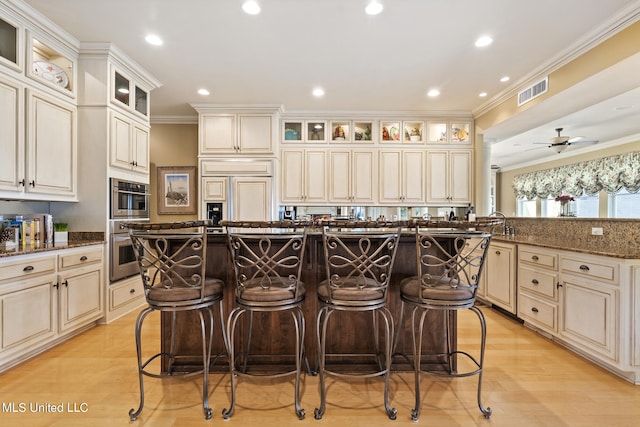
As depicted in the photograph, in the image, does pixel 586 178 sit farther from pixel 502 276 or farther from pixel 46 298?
pixel 46 298

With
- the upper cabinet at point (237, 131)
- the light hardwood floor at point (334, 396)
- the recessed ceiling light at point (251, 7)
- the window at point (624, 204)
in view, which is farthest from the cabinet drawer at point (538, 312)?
the window at point (624, 204)

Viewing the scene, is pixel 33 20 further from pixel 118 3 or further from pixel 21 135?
pixel 21 135

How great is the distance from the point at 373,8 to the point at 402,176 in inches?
111

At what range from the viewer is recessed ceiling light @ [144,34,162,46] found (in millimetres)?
2853

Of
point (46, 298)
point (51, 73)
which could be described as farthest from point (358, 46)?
point (46, 298)

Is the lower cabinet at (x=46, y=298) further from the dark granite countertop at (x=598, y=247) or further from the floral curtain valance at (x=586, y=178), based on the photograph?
the floral curtain valance at (x=586, y=178)

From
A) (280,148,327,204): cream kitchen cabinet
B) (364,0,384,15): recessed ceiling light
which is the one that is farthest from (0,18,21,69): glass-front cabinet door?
(280,148,327,204): cream kitchen cabinet

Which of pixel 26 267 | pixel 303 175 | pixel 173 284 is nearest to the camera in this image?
pixel 173 284

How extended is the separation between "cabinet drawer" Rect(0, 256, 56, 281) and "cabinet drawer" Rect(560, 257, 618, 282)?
4.20 metres

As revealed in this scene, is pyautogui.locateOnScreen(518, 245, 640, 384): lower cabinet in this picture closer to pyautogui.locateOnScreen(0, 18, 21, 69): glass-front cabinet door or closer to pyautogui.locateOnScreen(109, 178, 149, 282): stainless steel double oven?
pyautogui.locateOnScreen(109, 178, 149, 282): stainless steel double oven

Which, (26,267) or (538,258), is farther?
(538,258)

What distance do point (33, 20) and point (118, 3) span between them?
2.70 ft

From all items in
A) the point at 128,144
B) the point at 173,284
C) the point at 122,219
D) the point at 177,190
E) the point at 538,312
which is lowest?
the point at 538,312

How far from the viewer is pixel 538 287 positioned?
2838 mm
